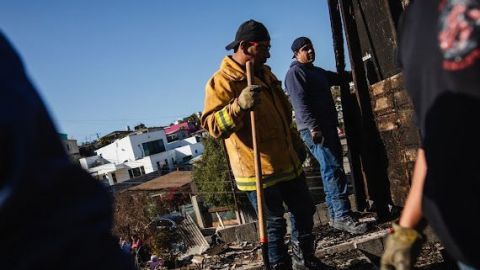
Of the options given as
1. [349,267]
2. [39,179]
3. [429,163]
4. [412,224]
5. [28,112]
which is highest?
[28,112]

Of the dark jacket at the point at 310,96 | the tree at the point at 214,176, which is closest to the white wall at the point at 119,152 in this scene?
the tree at the point at 214,176

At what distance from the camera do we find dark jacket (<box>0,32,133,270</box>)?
2.63ft

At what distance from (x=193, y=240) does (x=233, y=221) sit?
9905 millimetres

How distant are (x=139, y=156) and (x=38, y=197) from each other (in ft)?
213

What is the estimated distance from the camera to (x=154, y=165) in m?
62.7

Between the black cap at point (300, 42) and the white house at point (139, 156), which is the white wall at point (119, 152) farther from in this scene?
the black cap at point (300, 42)

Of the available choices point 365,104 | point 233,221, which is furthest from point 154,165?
point 365,104

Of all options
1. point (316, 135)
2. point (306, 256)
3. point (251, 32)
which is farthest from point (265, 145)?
point (316, 135)

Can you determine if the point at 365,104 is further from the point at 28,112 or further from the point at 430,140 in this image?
the point at 28,112

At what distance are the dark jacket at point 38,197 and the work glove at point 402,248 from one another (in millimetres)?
1047

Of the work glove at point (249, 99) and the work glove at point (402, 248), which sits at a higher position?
the work glove at point (249, 99)

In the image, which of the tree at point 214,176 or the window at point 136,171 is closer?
the tree at point 214,176

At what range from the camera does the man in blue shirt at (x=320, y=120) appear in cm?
473

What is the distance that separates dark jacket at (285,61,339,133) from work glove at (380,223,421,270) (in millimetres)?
3123
